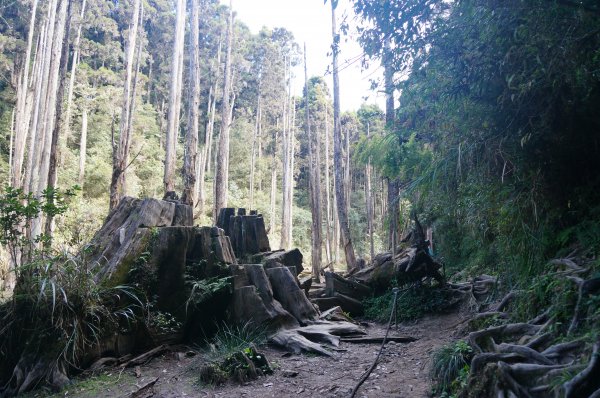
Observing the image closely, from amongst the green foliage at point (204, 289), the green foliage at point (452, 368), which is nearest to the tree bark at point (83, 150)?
the green foliage at point (204, 289)

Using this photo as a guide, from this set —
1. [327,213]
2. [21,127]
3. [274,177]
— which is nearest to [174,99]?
[21,127]

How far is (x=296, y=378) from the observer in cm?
480

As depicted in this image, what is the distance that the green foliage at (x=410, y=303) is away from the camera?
804 centimetres

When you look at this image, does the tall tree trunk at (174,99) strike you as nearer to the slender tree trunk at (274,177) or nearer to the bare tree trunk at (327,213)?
the bare tree trunk at (327,213)

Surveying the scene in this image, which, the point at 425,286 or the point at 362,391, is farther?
the point at 425,286

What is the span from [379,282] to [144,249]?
567 centimetres

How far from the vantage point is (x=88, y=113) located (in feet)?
82.2

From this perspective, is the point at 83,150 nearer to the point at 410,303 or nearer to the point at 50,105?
the point at 50,105

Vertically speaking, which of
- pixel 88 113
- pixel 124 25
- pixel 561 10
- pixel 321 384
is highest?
pixel 124 25

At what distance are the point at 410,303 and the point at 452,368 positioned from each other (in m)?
4.98

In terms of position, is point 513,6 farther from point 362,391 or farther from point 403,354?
point 403,354

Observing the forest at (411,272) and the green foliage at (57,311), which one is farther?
the green foliage at (57,311)

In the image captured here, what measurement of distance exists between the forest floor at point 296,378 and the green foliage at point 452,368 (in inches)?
7.4

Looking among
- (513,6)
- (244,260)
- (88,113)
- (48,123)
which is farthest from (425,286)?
(88,113)
